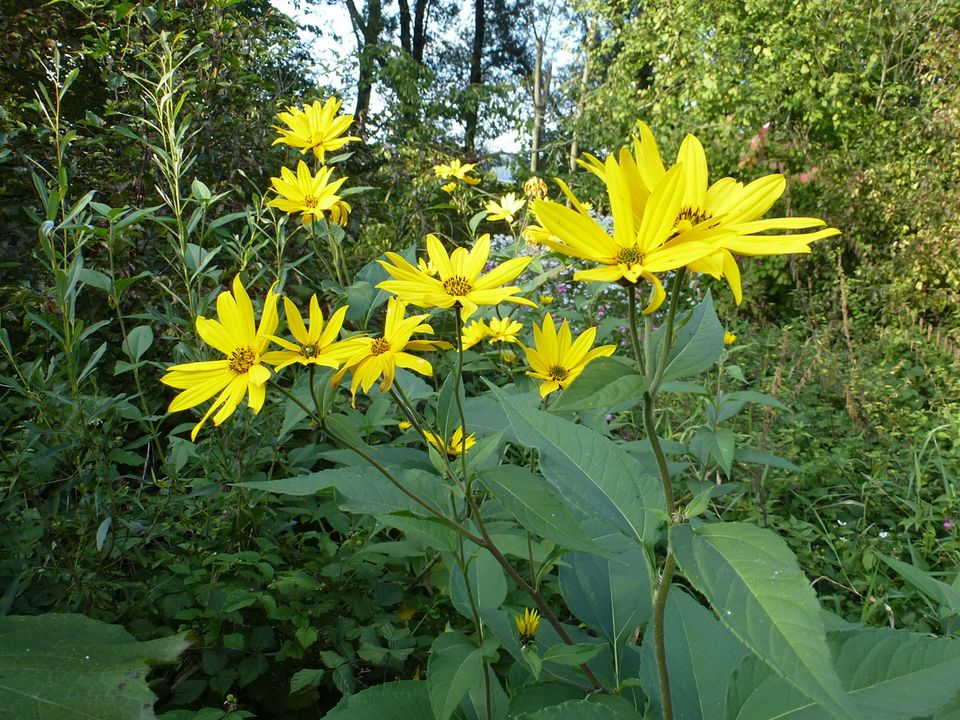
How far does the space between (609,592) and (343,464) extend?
82cm

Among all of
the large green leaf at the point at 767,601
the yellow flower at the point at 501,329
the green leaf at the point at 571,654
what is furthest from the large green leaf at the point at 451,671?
Result: the yellow flower at the point at 501,329

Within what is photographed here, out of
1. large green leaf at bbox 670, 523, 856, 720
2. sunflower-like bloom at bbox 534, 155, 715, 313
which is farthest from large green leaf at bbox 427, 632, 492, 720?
sunflower-like bloom at bbox 534, 155, 715, 313

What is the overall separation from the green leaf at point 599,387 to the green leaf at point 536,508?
0.75 feet

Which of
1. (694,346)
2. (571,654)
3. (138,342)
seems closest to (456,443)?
(571,654)

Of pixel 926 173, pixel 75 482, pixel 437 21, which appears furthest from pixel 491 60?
pixel 75 482

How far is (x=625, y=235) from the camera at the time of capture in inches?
26.7

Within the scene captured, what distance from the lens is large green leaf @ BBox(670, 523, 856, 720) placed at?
0.49 meters

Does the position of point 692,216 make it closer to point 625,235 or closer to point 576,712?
point 625,235

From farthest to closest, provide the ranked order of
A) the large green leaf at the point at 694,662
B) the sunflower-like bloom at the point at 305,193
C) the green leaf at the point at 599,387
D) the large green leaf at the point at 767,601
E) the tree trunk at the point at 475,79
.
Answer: the tree trunk at the point at 475,79 → the sunflower-like bloom at the point at 305,193 → the large green leaf at the point at 694,662 → the green leaf at the point at 599,387 → the large green leaf at the point at 767,601

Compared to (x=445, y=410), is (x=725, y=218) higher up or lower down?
higher up

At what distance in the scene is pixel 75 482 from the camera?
Result: 130 centimetres

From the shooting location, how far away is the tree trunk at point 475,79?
14.0 meters

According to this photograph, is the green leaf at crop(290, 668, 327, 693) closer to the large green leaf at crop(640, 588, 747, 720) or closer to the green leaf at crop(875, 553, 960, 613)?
the large green leaf at crop(640, 588, 747, 720)

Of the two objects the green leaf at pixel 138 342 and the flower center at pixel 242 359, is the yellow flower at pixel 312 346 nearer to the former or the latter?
the flower center at pixel 242 359
